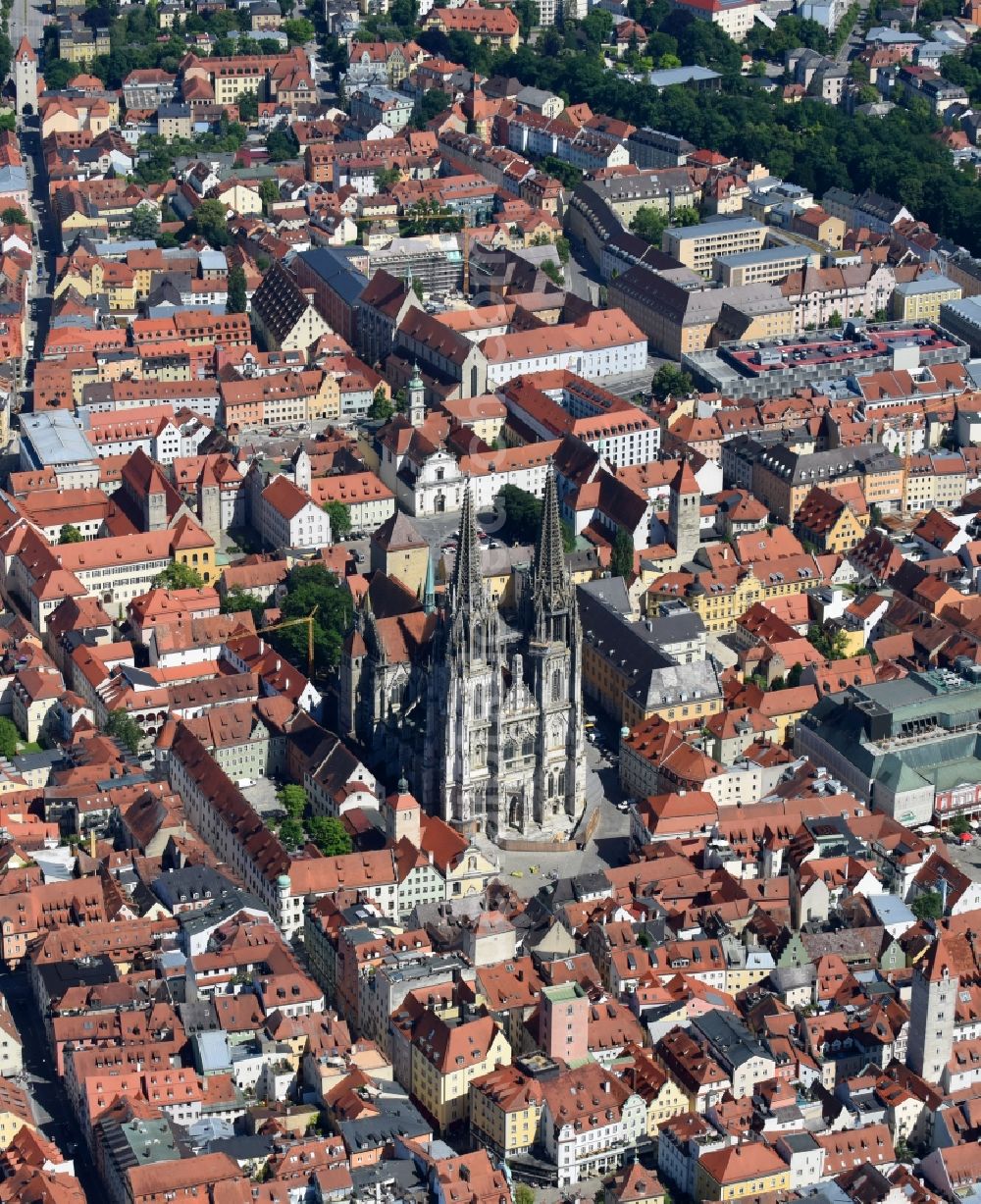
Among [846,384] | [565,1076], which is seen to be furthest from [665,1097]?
[846,384]

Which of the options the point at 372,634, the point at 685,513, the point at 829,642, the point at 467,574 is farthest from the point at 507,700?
the point at 685,513

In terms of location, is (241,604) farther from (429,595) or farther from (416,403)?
(416,403)

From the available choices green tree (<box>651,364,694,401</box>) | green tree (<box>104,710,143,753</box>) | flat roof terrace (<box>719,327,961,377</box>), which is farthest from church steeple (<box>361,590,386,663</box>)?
flat roof terrace (<box>719,327,961,377</box>)

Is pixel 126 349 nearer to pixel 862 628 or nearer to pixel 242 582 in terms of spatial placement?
pixel 242 582

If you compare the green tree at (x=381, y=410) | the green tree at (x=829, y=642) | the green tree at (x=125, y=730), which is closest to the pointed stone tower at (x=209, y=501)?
the green tree at (x=381, y=410)

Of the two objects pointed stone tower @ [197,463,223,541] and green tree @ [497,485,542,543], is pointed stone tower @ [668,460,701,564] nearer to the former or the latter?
green tree @ [497,485,542,543]

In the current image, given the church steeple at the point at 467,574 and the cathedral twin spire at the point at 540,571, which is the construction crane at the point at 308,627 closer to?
the cathedral twin spire at the point at 540,571

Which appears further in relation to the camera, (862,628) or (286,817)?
(862,628)
